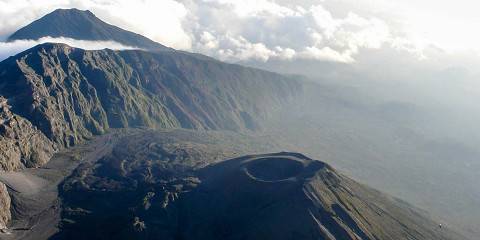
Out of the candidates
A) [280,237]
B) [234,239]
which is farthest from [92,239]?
[280,237]

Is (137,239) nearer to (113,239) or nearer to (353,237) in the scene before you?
(113,239)

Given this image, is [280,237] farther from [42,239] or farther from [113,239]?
[42,239]

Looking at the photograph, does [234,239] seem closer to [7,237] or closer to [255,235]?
[255,235]

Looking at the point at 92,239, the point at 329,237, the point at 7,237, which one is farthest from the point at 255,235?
the point at 7,237

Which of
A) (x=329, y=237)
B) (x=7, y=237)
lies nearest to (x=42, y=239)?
(x=7, y=237)

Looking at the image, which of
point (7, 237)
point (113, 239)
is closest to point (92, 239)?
point (113, 239)

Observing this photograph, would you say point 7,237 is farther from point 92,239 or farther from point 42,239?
point 92,239
